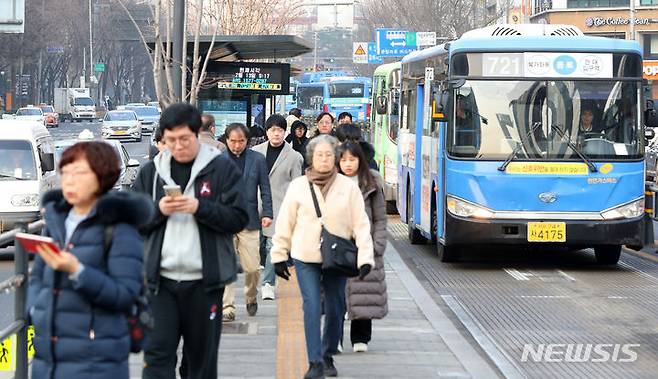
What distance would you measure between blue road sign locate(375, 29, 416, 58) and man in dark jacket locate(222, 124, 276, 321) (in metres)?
51.2

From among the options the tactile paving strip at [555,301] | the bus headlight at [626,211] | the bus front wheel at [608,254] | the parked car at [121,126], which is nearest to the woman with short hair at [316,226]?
the tactile paving strip at [555,301]

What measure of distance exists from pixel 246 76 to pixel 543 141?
388 inches

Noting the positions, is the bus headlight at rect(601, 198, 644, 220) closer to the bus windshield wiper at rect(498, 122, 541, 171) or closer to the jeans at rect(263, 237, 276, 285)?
the bus windshield wiper at rect(498, 122, 541, 171)

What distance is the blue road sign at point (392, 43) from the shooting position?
204 ft

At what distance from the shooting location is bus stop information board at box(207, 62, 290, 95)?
81.7 ft

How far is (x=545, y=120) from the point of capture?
1622 cm

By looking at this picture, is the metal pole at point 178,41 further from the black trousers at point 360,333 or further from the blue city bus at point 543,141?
the black trousers at point 360,333

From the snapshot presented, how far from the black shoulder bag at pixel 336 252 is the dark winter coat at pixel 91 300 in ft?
10.3

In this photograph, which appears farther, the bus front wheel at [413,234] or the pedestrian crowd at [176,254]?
the bus front wheel at [413,234]

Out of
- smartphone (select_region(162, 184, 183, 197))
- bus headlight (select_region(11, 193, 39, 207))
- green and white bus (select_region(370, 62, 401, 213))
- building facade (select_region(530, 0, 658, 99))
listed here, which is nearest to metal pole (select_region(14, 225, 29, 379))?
smartphone (select_region(162, 184, 183, 197))

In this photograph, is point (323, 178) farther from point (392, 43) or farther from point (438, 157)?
point (392, 43)

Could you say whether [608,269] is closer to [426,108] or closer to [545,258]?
[545,258]

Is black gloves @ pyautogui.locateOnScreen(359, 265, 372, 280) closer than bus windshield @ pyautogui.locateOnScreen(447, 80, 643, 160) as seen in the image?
Yes

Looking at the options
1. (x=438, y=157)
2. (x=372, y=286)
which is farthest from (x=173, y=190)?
Answer: (x=438, y=157)
